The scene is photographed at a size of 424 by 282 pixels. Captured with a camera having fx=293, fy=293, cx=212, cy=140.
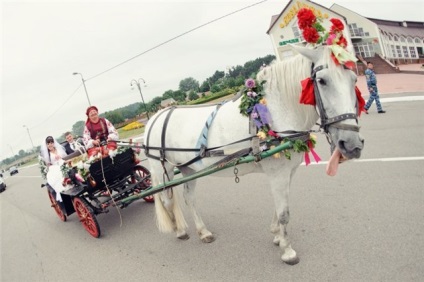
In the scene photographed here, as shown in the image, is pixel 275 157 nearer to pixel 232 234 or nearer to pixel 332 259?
pixel 332 259

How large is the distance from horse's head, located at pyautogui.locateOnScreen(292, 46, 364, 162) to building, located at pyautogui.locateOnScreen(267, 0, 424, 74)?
89.3 ft

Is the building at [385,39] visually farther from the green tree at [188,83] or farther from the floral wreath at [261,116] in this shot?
the green tree at [188,83]

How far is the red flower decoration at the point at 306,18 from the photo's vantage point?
8.15 ft

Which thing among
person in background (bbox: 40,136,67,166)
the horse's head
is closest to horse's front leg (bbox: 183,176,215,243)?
the horse's head

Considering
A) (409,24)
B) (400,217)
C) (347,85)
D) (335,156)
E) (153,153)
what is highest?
(409,24)

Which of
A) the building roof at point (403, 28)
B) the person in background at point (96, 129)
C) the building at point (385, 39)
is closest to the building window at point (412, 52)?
the building at point (385, 39)

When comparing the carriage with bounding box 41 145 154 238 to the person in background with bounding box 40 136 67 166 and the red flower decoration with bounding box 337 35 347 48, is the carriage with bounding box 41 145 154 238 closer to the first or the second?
the person in background with bounding box 40 136 67 166

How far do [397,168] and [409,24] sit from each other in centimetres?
4975

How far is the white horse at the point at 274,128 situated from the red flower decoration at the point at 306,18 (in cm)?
27

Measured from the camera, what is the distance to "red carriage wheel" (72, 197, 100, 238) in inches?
189

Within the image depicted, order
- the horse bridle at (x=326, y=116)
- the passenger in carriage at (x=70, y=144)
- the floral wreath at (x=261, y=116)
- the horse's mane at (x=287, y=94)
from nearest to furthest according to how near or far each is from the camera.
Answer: the horse bridle at (x=326, y=116) < the horse's mane at (x=287, y=94) < the floral wreath at (x=261, y=116) < the passenger in carriage at (x=70, y=144)

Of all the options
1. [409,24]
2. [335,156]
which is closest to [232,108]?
[335,156]

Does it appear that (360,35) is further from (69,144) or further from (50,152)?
(50,152)

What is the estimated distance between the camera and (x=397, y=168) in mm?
4945
